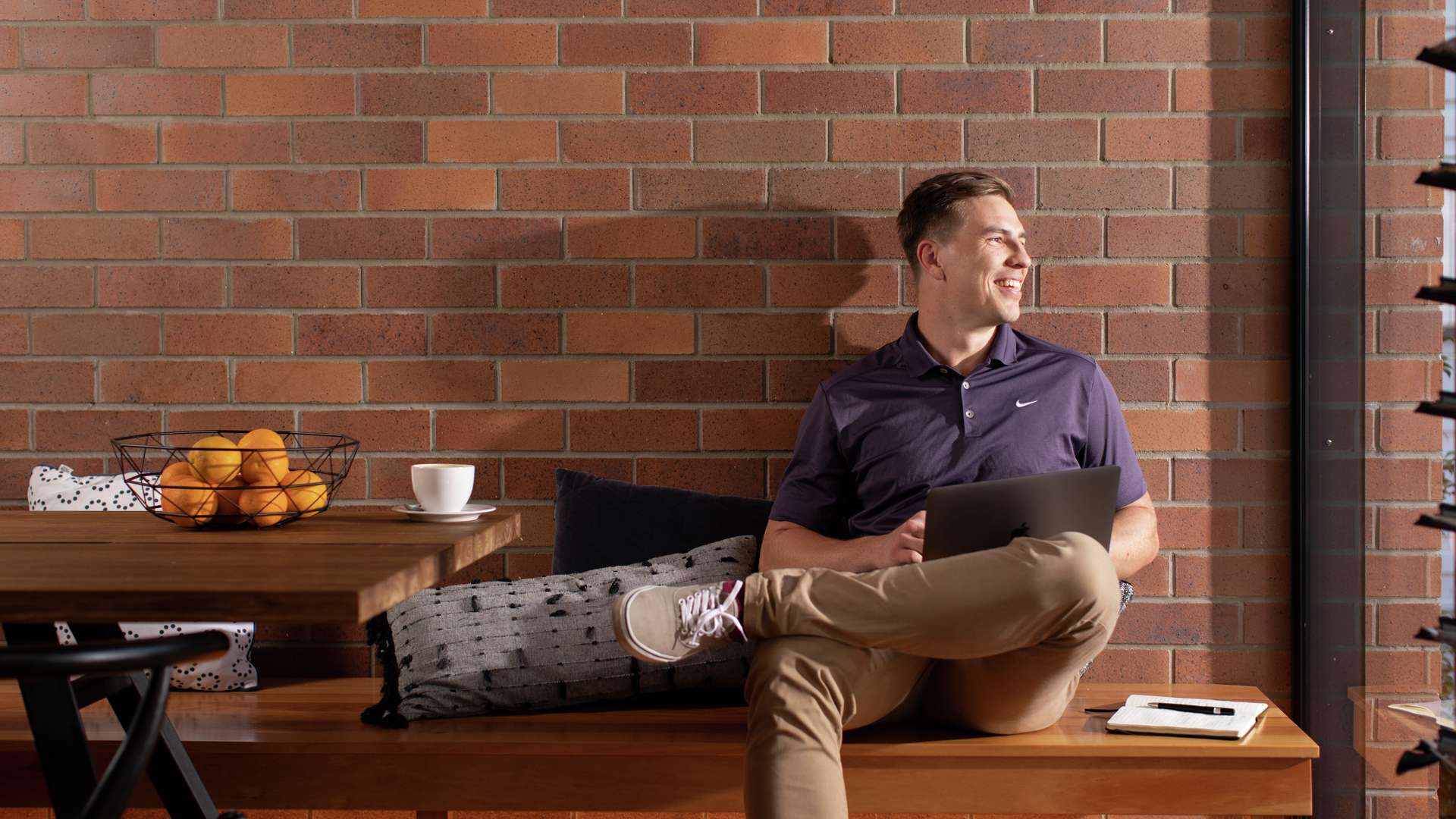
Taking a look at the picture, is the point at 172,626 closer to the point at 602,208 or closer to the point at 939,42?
the point at 602,208

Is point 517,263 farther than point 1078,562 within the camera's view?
Yes

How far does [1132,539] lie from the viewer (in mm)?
2094

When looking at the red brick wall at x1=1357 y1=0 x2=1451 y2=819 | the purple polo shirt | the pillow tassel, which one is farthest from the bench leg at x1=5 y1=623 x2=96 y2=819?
the red brick wall at x1=1357 y1=0 x2=1451 y2=819

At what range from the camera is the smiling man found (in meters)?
1.67

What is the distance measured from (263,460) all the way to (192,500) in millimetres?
106

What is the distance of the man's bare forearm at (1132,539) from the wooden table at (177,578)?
111cm

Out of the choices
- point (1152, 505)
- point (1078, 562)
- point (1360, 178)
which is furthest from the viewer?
point (1152, 505)

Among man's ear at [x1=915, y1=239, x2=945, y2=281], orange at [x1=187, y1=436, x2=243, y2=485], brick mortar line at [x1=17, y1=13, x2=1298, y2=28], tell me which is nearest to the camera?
orange at [x1=187, y1=436, x2=243, y2=485]

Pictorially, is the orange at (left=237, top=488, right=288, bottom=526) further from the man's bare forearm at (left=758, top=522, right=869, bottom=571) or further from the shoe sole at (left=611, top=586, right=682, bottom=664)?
the man's bare forearm at (left=758, top=522, right=869, bottom=571)

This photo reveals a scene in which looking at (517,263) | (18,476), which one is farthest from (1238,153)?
(18,476)

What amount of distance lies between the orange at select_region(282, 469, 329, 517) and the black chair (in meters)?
0.35

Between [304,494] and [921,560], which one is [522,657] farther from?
[921,560]

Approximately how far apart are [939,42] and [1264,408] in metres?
1.00

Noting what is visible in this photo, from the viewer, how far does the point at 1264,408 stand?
235 centimetres
